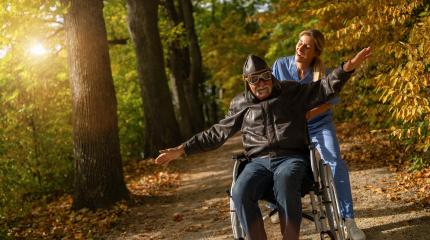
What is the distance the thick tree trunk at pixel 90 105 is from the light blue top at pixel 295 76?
136 inches

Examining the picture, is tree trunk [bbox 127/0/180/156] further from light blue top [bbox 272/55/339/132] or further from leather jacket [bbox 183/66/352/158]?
leather jacket [bbox 183/66/352/158]

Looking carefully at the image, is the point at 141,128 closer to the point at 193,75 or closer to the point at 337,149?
the point at 193,75

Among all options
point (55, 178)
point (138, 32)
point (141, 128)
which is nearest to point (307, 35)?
point (55, 178)

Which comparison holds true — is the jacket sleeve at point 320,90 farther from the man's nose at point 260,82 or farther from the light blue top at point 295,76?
the light blue top at point 295,76

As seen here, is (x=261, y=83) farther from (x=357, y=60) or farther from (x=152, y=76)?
(x=152, y=76)

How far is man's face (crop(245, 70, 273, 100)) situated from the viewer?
163 inches

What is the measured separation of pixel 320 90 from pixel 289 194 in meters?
0.93

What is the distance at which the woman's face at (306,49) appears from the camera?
4.79 m

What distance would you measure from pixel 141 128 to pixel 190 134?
5.93 ft

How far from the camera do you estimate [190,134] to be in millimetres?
18750

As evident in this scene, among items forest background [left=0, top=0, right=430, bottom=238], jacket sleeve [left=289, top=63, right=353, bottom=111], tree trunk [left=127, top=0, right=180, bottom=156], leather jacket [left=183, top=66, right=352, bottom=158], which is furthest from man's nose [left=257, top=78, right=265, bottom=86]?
tree trunk [left=127, top=0, right=180, bottom=156]

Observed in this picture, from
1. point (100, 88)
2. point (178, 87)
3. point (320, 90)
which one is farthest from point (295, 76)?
point (178, 87)

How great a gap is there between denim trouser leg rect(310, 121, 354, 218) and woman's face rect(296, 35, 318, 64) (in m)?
0.66

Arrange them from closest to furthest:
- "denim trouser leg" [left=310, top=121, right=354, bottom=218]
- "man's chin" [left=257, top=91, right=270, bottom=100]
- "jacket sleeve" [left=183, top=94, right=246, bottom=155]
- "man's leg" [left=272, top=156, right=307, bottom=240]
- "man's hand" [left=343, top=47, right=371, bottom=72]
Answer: "man's leg" [left=272, top=156, right=307, bottom=240] < "man's hand" [left=343, top=47, right=371, bottom=72] < "man's chin" [left=257, top=91, right=270, bottom=100] < "jacket sleeve" [left=183, top=94, right=246, bottom=155] < "denim trouser leg" [left=310, top=121, right=354, bottom=218]
